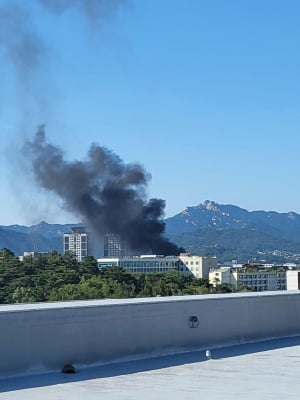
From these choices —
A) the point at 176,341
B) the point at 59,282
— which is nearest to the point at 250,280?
the point at 59,282

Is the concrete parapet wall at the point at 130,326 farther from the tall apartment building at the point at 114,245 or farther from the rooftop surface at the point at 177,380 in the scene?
the tall apartment building at the point at 114,245

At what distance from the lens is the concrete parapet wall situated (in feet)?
18.8

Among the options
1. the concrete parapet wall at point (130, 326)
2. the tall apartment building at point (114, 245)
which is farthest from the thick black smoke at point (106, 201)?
the concrete parapet wall at point (130, 326)

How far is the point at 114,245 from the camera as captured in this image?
410 feet

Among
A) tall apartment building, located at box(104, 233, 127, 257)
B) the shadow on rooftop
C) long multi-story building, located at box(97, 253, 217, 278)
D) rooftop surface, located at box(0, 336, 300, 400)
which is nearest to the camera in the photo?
rooftop surface, located at box(0, 336, 300, 400)

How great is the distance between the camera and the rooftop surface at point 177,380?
16.5 ft

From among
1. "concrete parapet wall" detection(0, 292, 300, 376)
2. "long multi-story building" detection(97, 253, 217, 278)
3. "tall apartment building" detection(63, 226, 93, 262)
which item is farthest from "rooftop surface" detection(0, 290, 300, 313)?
"tall apartment building" detection(63, 226, 93, 262)

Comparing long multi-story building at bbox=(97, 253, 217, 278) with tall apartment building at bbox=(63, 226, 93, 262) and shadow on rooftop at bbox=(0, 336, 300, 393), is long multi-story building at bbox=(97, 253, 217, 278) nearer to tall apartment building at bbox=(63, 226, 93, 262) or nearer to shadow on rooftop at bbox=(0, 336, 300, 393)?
tall apartment building at bbox=(63, 226, 93, 262)

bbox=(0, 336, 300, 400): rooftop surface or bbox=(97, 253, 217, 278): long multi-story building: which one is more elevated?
bbox=(97, 253, 217, 278): long multi-story building

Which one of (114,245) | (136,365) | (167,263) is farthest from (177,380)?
(114,245)

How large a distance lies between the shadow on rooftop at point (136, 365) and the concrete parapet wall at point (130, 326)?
0.31 feet

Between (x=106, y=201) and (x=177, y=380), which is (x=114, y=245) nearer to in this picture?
(x=106, y=201)

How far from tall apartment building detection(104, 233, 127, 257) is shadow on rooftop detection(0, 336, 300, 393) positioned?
11262cm

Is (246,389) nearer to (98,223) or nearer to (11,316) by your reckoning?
(11,316)
